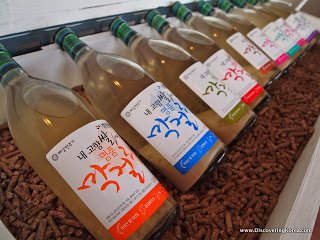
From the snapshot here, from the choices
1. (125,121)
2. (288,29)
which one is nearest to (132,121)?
(125,121)

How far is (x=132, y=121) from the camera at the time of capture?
51 centimetres

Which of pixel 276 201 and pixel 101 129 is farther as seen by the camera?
pixel 276 201

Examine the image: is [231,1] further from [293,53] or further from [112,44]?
[112,44]

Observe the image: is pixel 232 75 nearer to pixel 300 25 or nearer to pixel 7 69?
pixel 7 69

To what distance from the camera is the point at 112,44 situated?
0.73 m

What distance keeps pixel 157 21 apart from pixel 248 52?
0.91ft

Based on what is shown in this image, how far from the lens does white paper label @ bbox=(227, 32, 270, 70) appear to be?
0.77 meters

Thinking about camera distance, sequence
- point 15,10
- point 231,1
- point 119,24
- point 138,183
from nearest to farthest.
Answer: point 138,183 → point 15,10 → point 119,24 → point 231,1

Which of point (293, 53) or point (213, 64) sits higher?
point (213, 64)

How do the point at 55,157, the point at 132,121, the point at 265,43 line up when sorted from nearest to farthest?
1. the point at 55,157
2. the point at 132,121
3. the point at 265,43

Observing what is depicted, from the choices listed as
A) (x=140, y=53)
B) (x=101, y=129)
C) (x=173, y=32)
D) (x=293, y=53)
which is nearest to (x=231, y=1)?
(x=293, y=53)

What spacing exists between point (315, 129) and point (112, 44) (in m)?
0.62


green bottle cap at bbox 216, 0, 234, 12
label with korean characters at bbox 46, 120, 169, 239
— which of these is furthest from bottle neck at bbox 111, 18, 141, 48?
green bottle cap at bbox 216, 0, 234, 12

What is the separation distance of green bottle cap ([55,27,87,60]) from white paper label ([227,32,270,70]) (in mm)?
426
